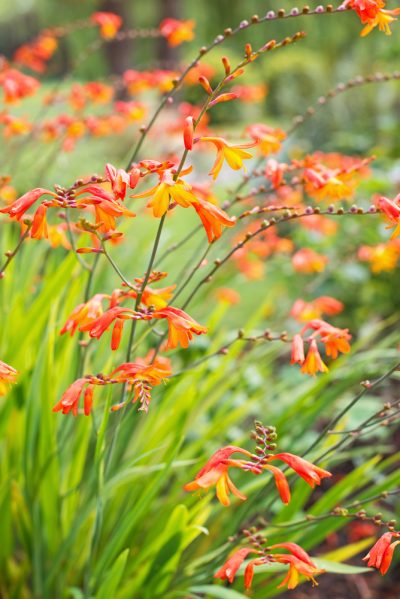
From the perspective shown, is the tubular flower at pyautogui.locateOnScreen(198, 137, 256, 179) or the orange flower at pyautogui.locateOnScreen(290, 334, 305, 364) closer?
the tubular flower at pyautogui.locateOnScreen(198, 137, 256, 179)

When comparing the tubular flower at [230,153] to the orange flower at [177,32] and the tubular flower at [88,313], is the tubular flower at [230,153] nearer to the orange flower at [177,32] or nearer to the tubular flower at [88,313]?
the tubular flower at [88,313]

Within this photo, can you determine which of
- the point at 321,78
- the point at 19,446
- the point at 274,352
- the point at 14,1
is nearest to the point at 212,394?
the point at 274,352

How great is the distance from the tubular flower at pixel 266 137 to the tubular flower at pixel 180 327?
24.0 inches

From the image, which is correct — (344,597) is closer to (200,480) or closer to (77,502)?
(77,502)

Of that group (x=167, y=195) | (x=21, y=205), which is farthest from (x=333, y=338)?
(x=21, y=205)

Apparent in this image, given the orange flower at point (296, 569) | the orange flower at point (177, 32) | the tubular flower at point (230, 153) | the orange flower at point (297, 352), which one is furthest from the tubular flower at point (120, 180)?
the orange flower at point (177, 32)

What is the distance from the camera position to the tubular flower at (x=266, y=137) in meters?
1.50

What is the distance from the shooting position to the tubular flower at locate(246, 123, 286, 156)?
1.50 meters

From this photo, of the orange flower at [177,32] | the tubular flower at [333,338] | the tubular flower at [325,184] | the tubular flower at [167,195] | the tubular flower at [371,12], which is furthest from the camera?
the orange flower at [177,32]

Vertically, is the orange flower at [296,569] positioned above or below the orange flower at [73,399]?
below

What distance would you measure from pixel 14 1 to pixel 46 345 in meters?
13.1

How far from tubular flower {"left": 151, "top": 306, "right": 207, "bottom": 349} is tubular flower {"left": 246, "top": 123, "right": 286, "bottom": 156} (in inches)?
24.0

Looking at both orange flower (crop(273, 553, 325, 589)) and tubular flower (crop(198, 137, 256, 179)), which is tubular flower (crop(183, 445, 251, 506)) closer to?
orange flower (crop(273, 553, 325, 589))

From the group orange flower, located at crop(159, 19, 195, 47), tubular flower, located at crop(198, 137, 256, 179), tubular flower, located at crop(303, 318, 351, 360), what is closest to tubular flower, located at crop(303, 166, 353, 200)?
tubular flower, located at crop(303, 318, 351, 360)
